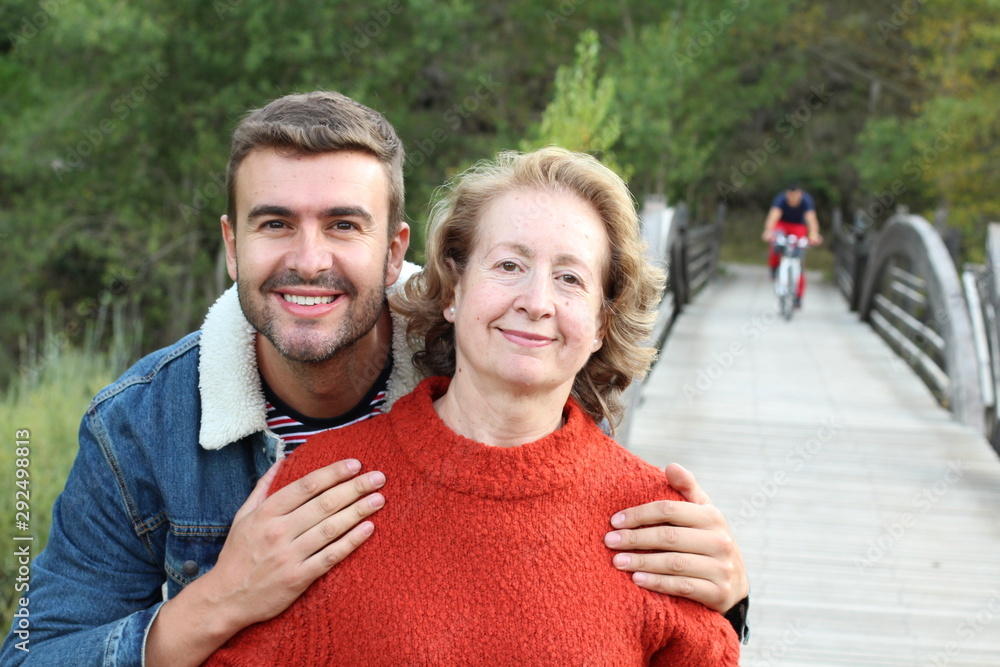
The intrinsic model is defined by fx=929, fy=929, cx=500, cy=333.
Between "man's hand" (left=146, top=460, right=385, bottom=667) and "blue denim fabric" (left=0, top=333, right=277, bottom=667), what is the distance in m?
0.15

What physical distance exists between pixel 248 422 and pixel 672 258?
27.5 feet

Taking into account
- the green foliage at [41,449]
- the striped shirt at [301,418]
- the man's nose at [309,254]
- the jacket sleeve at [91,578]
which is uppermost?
the man's nose at [309,254]

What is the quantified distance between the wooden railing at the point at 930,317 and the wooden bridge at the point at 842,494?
0.13 m

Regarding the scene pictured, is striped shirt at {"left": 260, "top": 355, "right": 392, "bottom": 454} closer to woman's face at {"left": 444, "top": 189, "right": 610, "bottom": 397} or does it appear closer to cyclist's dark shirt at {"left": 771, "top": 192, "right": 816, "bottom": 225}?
woman's face at {"left": 444, "top": 189, "right": 610, "bottom": 397}

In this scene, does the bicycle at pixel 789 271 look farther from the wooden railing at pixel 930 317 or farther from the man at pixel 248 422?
the man at pixel 248 422

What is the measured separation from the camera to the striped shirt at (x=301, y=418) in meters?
2.10

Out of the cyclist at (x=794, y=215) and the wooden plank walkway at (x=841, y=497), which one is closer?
the wooden plank walkway at (x=841, y=497)

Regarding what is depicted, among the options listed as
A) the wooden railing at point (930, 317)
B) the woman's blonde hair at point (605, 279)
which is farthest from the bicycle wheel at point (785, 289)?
the woman's blonde hair at point (605, 279)

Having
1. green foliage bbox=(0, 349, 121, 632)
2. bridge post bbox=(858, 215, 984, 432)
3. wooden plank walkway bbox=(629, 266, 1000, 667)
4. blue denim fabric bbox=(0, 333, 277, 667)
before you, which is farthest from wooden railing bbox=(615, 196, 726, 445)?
green foliage bbox=(0, 349, 121, 632)

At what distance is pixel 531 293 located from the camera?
1.64 m

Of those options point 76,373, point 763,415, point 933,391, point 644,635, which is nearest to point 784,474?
point 763,415

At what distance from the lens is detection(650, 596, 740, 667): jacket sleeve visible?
164 cm

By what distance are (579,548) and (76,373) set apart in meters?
6.58

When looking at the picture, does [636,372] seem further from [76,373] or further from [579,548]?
[76,373]
